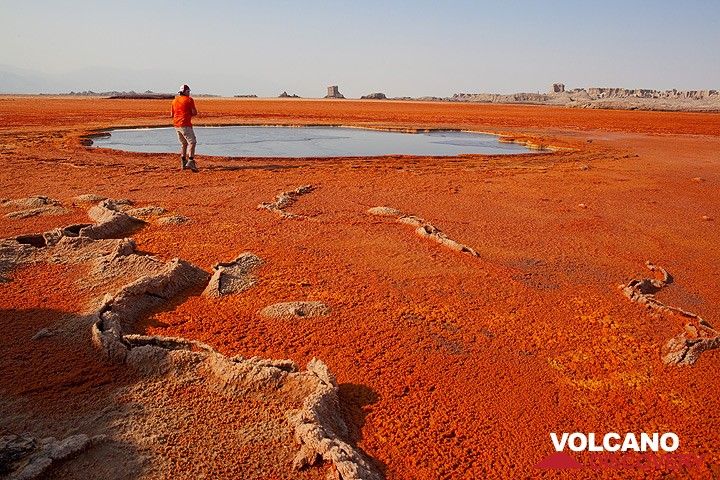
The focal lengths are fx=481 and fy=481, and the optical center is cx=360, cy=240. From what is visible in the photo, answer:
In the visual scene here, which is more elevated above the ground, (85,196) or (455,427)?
(85,196)

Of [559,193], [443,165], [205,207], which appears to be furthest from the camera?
[443,165]

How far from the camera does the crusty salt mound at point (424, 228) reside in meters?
6.12

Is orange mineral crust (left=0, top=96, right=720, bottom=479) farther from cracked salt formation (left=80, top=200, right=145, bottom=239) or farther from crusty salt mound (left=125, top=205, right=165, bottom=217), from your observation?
cracked salt formation (left=80, top=200, right=145, bottom=239)

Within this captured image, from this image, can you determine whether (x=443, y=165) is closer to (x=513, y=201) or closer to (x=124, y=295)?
(x=513, y=201)

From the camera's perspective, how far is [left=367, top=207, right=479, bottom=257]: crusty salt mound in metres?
6.12

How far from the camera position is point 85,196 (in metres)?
8.02

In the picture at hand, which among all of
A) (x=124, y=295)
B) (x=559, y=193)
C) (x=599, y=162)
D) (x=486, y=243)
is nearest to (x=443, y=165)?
(x=559, y=193)

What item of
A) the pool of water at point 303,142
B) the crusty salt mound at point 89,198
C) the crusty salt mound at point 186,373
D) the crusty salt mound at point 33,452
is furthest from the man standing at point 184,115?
→ the crusty salt mound at point 33,452

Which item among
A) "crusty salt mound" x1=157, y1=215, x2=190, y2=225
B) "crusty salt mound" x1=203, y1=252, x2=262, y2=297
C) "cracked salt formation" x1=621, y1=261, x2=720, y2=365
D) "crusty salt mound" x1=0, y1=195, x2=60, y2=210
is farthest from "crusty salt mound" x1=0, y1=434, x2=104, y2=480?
"crusty salt mound" x1=0, y1=195, x2=60, y2=210

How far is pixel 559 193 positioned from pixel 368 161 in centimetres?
549

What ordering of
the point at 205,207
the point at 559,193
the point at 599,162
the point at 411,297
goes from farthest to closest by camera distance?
the point at 599,162 → the point at 559,193 → the point at 205,207 → the point at 411,297

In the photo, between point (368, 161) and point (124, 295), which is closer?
point (124, 295)

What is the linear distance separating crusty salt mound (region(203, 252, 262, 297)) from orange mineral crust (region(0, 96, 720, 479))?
53mm

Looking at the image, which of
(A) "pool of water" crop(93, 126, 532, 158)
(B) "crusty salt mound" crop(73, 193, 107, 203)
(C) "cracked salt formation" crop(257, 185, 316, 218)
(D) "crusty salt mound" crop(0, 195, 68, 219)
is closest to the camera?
(D) "crusty salt mound" crop(0, 195, 68, 219)
